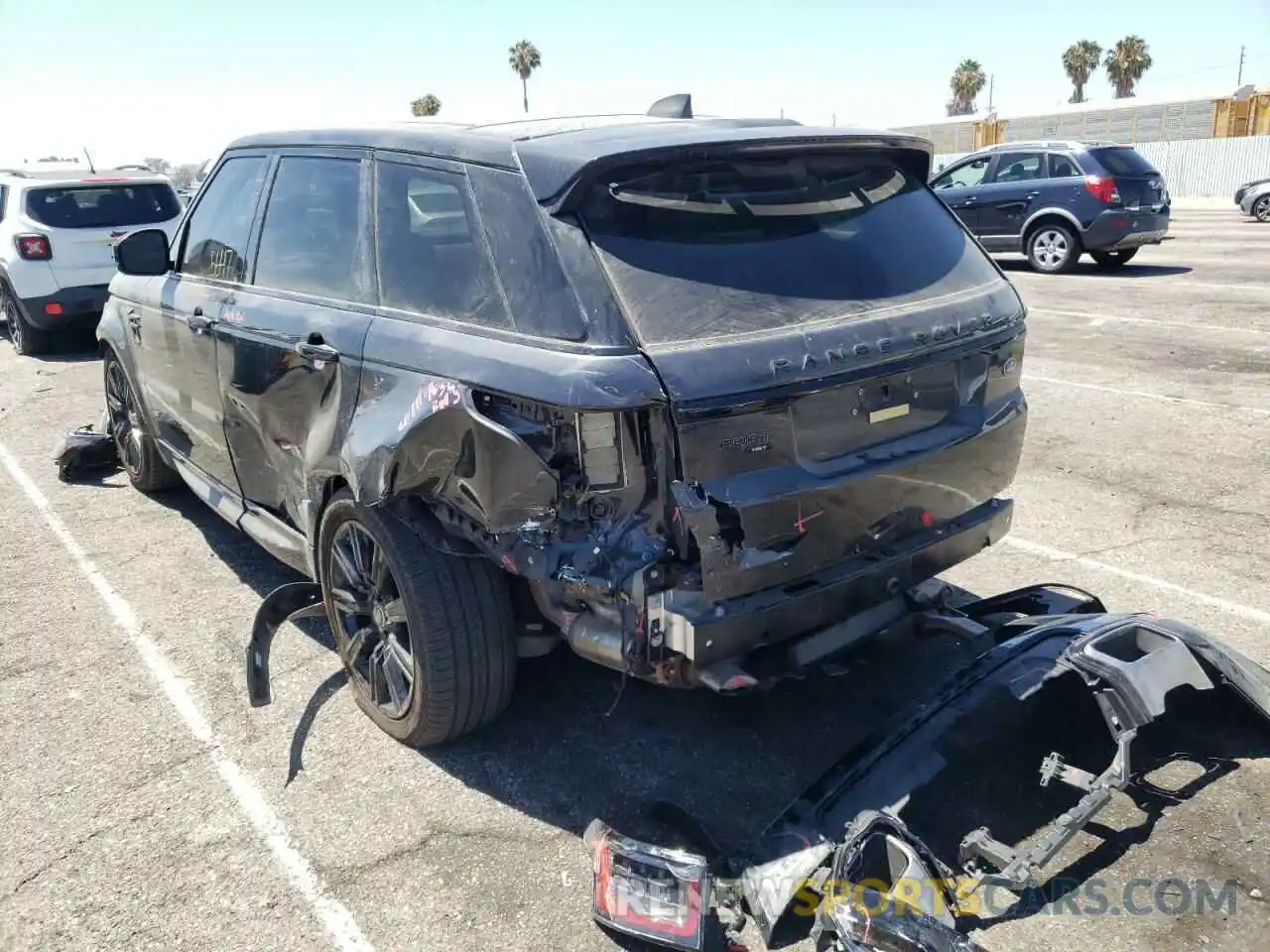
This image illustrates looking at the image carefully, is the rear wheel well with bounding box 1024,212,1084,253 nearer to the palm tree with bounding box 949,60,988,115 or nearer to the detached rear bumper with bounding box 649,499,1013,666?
the detached rear bumper with bounding box 649,499,1013,666

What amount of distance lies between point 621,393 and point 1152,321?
9854 mm

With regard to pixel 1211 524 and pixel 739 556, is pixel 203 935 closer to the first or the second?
pixel 739 556

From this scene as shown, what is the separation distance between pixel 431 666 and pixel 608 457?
3.39 feet

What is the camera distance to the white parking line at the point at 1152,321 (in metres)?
9.77

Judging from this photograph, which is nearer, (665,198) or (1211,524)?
(665,198)


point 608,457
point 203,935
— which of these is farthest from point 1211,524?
point 203,935

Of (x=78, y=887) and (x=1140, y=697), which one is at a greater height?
(x=1140, y=697)

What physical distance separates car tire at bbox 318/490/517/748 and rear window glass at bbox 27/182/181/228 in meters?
9.28

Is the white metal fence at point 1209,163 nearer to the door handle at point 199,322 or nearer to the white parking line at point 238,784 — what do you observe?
the door handle at point 199,322

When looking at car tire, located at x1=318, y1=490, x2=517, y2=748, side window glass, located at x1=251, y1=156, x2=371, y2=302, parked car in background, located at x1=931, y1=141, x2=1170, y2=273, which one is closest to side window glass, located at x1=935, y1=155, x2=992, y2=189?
parked car in background, located at x1=931, y1=141, x2=1170, y2=273

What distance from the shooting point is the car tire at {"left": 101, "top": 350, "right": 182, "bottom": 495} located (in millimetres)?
5836

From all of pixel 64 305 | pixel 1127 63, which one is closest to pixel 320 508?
pixel 64 305

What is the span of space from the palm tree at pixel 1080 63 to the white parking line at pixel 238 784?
81.2 metres

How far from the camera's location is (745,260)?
2873 millimetres
